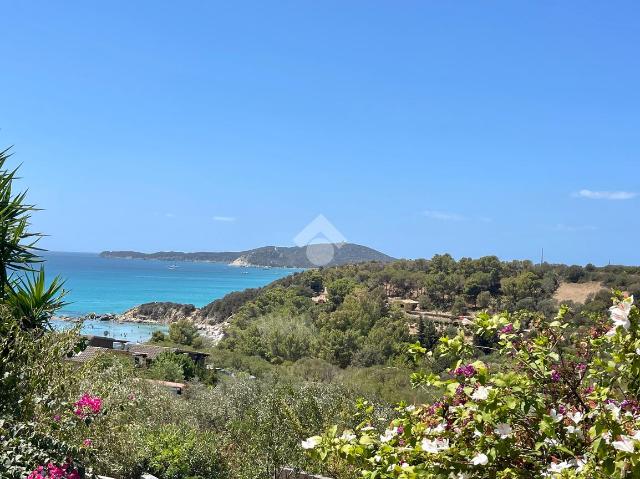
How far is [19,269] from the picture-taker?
328 inches

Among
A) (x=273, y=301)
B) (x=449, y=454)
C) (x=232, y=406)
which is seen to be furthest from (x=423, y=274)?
(x=449, y=454)

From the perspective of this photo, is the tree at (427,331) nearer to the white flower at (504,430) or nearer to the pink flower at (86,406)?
the pink flower at (86,406)

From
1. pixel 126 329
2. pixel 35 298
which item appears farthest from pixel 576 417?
pixel 126 329

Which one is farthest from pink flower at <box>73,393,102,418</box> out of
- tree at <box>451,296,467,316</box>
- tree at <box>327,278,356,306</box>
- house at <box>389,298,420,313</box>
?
tree at <box>327,278,356,306</box>

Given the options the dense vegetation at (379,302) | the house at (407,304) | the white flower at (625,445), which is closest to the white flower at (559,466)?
the white flower at (625,445)

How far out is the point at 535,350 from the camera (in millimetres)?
3229

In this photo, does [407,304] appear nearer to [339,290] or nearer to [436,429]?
[339,290]

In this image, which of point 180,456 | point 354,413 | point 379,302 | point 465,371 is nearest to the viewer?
point 465,371

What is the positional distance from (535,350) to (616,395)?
0.49 m

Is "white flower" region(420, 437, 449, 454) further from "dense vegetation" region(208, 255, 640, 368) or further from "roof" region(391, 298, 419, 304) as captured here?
"roof" region(391, 298, 419, 304)

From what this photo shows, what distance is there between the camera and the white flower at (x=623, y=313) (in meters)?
2.43

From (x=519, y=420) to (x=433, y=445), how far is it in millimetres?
465

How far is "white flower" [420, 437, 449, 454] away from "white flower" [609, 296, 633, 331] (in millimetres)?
932

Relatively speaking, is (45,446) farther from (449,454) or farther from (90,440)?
(449,454)
